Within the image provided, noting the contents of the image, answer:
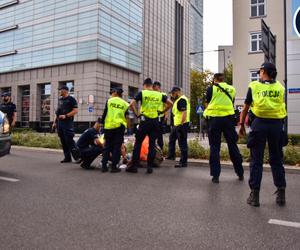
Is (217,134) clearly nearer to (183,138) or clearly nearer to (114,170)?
(183,138)

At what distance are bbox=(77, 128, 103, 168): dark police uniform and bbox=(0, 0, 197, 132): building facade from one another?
31288 millimetres

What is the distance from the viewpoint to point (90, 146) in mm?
7672

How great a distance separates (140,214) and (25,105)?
46.9 meters

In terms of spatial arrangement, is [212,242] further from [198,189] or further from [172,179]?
[172,179]

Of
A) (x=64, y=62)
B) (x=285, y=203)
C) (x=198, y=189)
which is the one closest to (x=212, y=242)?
(x=285, y=203)

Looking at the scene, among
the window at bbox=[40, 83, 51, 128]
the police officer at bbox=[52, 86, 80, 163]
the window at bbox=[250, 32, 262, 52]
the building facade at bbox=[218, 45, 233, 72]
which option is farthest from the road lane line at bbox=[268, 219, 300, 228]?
the building facade at bbox=[218, 45, 233, 72]

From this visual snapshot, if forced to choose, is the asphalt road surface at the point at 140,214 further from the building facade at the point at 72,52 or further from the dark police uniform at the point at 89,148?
the building facade at the point at 72,52

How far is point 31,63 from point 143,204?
149 ft

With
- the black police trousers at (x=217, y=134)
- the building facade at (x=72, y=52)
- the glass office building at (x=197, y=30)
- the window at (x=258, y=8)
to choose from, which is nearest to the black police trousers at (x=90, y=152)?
the black police trousers at (x=217, y=134)

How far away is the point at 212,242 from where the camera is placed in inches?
121

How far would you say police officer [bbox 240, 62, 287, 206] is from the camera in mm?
4414

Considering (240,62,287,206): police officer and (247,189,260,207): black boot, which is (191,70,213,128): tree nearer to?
(240,62,287,206): police officer

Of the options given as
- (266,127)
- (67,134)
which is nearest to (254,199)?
(266,127)

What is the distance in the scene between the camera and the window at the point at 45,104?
147ft
